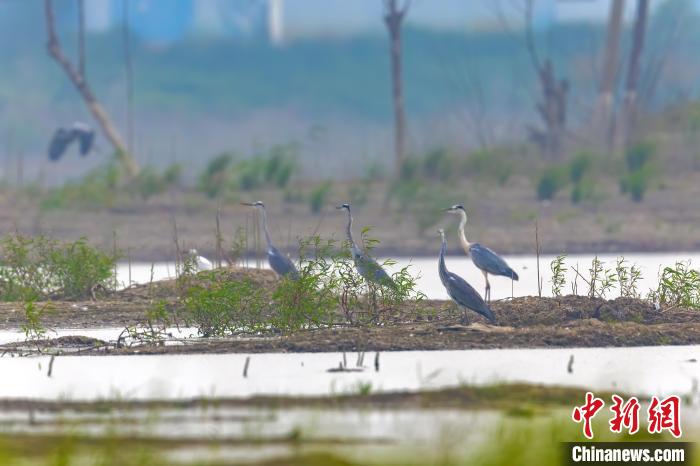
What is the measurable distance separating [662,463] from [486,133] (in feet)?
89.4

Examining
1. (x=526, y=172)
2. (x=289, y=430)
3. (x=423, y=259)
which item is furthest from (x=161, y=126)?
(x=289, y=430)

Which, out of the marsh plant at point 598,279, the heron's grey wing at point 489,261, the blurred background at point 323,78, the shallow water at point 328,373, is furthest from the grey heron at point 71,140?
the shallow water at point 328,373

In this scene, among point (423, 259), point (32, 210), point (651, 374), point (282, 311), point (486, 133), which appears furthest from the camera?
point (486, 133)

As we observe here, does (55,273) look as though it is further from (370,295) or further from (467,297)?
(467,297)

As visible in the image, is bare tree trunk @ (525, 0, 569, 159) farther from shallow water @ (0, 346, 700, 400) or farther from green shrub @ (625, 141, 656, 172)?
shallow water @ (0, 346, 700, 400)

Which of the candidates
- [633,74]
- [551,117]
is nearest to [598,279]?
[633,74]

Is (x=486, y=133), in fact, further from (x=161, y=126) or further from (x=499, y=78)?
(x=161, y=126)

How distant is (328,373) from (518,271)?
775 centimetres

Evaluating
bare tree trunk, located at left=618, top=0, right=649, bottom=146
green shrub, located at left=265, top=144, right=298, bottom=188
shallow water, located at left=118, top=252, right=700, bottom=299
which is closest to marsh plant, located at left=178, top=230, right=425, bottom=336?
shallow water, located at left=118, top=252, right=700, bottom=299

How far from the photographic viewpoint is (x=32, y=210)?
21.9 meters

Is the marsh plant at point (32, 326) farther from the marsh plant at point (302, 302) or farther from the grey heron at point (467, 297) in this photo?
the grey heron at point (467, 297)

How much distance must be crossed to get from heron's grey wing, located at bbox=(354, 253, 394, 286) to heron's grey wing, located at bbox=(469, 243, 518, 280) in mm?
1318

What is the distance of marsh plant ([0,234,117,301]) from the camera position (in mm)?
12867

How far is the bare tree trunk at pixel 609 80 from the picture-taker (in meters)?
26.1
